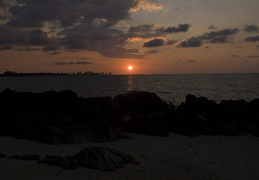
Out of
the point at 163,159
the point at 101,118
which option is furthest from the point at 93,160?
the point at 101,118

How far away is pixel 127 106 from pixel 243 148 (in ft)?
32.7

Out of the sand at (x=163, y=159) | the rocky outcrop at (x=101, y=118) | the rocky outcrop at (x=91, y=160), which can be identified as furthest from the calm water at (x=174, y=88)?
the rocky outcrop at (x=91, y=160)

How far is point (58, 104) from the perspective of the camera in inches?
706

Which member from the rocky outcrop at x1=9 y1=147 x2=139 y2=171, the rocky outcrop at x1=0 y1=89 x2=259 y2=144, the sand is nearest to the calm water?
the rocky outcrop at x1=0 y1=89 x2=259 y2=144

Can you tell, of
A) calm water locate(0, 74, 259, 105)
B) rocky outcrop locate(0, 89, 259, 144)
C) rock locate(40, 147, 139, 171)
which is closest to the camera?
rock locate(40, 147, 139, 171)

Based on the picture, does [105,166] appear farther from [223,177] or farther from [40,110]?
[40,110]

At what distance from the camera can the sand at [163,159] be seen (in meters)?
7.17

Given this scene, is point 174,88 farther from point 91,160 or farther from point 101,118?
point 91,160

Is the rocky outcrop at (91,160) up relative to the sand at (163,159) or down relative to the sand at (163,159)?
up

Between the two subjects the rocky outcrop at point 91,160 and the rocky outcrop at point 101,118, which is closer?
the rocky outcrop at point 91,160

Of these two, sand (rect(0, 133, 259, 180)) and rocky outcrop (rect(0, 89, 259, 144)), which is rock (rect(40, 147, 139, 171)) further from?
rocky outcrop (rect(0, 89, 259, 144))

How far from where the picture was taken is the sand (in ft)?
23.5

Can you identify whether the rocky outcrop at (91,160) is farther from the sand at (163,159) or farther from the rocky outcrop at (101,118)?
the rocky outcrop at (101,118)

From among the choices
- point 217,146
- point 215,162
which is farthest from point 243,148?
point 215,162
